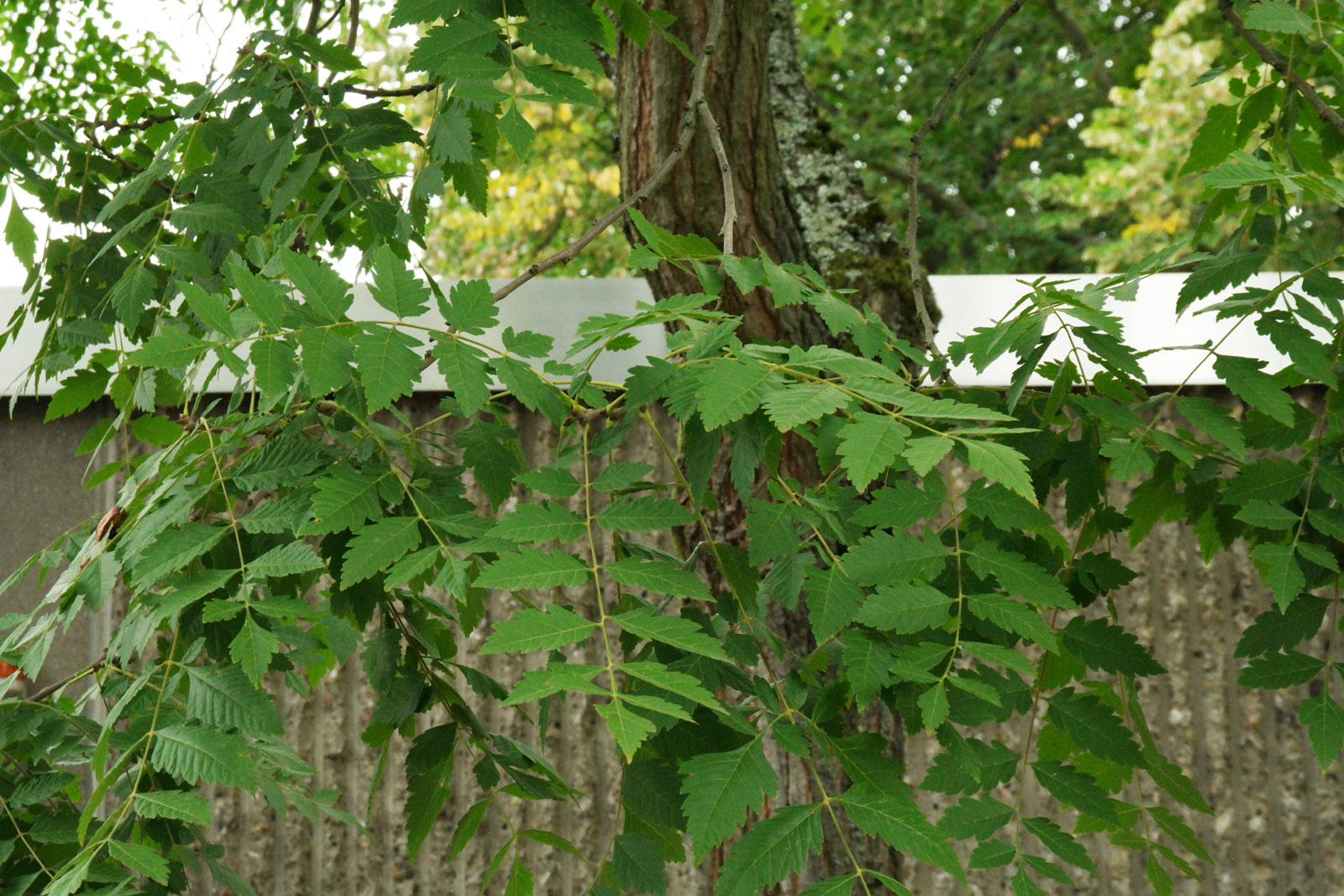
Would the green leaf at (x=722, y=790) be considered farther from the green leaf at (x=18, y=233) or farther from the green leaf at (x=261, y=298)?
the green leaf at (x=18, y=233)

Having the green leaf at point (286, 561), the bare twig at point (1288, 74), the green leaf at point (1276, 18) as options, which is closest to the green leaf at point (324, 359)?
the green leaf at point (286, 561)

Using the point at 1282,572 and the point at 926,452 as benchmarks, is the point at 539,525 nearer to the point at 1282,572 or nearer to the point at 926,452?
the point at 926,452

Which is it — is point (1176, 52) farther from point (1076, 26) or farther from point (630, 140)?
point (630, 140)

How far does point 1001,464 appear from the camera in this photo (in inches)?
25.7

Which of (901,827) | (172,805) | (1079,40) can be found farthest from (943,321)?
(1079,40)

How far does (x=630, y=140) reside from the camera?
1678 millimetres

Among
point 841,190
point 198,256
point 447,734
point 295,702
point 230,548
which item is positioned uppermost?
point 841,190

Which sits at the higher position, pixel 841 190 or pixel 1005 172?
pixel 1005 172

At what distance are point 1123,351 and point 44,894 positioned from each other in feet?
2.88

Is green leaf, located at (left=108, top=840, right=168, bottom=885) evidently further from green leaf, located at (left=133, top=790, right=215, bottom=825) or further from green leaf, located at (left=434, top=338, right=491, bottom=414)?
green leaf, located at (left=434, top=338, right=491, bottom=414)

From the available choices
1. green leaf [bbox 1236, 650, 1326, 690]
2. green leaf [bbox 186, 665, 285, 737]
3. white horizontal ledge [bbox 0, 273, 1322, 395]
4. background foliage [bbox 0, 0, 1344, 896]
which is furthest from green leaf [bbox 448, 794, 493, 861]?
white horizontal ledge [bbox 0, 273, 1322, 395]

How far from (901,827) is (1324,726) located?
42 cm

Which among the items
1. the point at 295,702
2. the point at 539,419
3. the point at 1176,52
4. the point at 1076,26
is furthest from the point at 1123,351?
the point at 1076,26

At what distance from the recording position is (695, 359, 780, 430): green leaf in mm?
692
